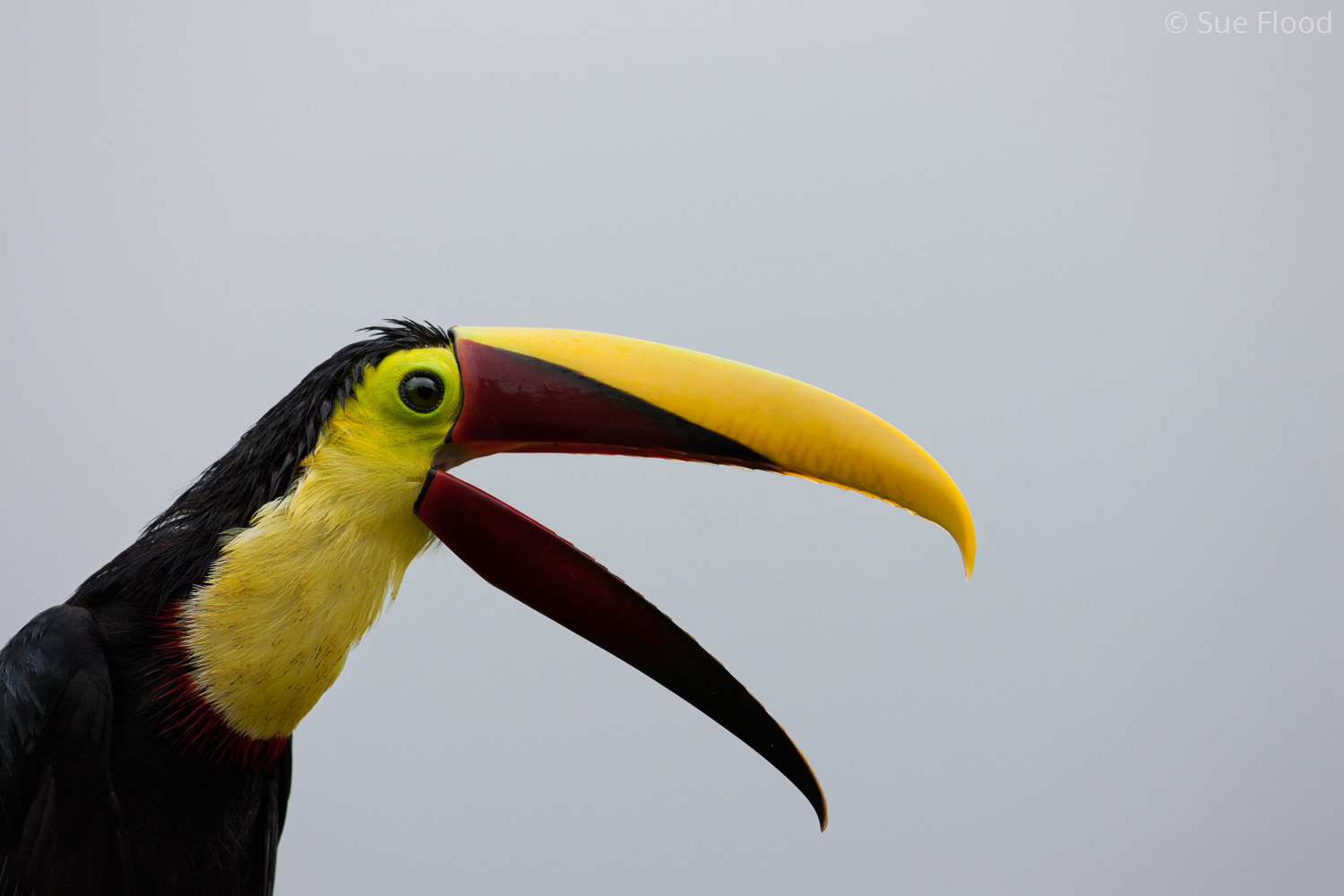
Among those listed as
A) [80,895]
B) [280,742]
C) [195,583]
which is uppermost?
[195,583]

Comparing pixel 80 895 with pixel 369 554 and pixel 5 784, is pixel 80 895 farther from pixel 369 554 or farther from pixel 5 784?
pixel 369 554

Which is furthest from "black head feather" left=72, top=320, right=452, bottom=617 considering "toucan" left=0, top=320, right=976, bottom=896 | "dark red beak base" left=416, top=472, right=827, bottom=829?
"dark red beak base" left=416, top=472, right=827, bottom=829

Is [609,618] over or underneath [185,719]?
over

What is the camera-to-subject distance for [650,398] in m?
0.85

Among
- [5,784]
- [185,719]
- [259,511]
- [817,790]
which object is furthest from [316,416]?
[817,790]

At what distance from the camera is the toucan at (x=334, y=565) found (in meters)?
0.84

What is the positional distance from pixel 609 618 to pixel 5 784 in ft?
1.91

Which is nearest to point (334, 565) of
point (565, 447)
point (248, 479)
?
point (248, 479)

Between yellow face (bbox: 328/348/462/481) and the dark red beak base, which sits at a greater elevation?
yellow face (bbox: 328/348/462/481)

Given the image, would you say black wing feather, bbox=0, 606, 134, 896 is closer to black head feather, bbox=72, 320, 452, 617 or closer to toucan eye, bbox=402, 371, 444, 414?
black head feather, bbox=72, 320, 452, 617

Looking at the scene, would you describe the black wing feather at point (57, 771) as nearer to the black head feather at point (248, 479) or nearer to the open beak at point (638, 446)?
the black head feather at point (248, 479)

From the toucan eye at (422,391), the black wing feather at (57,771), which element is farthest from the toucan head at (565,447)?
the black wing feather at (57,771)

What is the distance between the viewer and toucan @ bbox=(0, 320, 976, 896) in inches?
33.0

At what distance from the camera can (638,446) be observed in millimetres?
871
